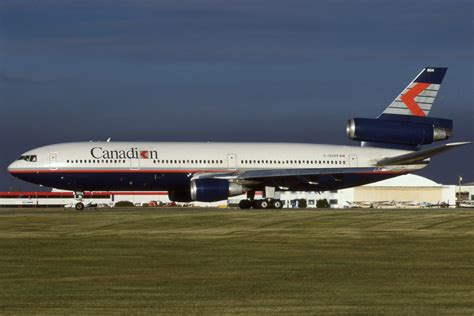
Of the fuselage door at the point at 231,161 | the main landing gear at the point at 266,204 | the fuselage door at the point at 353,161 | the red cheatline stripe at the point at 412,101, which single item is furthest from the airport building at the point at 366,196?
the fuselage door at the point at 231,161

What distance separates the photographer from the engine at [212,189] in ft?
193

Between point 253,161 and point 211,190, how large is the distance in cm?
554

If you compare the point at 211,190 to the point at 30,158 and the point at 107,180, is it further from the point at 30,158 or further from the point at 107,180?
the point at 30,158

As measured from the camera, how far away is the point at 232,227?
1655 inches

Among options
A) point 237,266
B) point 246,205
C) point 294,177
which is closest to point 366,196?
point 246,205

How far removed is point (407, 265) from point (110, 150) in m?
37.0

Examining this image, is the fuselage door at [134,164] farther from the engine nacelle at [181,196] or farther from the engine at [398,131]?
the engine at [398,131]

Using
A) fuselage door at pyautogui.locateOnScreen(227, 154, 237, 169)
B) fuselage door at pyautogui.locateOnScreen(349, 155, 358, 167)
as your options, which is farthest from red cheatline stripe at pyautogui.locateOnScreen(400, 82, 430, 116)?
fuselage door at pyautogui.locateOnScreen(227, 154, 237, 169)

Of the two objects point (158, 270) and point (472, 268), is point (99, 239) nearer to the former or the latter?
point (158, 270)

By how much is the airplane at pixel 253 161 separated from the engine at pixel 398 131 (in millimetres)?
67

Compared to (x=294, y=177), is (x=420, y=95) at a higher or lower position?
higher

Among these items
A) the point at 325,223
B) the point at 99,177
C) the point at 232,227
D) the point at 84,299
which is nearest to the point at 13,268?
the point at 84,299

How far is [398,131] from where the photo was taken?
66.7 meters

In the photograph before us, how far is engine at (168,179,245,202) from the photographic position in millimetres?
58781
